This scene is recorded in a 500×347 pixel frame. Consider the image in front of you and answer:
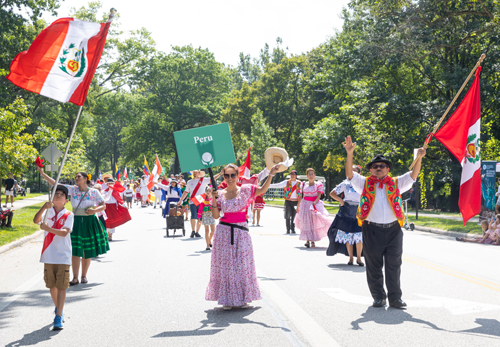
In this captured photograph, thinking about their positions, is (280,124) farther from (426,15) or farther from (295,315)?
(295,315)

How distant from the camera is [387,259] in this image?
7.14 m

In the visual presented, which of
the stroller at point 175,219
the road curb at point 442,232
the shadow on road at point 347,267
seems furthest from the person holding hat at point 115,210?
the road curb at point 442,232

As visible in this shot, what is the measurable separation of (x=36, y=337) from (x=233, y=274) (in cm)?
233

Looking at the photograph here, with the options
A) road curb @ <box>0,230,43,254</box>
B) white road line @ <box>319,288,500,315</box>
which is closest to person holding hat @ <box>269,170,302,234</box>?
road curb @ <box>0,230,43,254</box>

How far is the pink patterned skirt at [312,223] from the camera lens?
14.1 metres

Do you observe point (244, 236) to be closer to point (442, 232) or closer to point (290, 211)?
point (290, 211)

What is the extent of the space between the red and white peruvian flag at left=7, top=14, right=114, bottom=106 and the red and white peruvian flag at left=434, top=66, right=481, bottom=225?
5.05 meters

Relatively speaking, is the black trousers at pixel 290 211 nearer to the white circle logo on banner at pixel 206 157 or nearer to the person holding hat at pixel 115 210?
the person holding hat at pixel 115 210

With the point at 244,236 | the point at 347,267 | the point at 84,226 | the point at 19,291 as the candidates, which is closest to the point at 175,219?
the point at 347,267

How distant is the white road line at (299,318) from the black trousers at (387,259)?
106 cm

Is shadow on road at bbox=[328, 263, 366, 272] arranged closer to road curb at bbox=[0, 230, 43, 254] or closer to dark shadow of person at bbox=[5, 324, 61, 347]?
dark shadow of person at bbox=[5, 324, 61, 347]

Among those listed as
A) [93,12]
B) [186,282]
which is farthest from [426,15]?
[93,12]

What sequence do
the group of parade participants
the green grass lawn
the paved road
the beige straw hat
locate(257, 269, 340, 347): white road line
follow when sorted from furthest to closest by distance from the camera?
the green grass lawn → the beige straw hat → the group of parade participants → the paved road → locate(257, 269, 340, 347): white road line

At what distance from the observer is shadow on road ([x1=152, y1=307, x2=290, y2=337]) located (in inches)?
230
